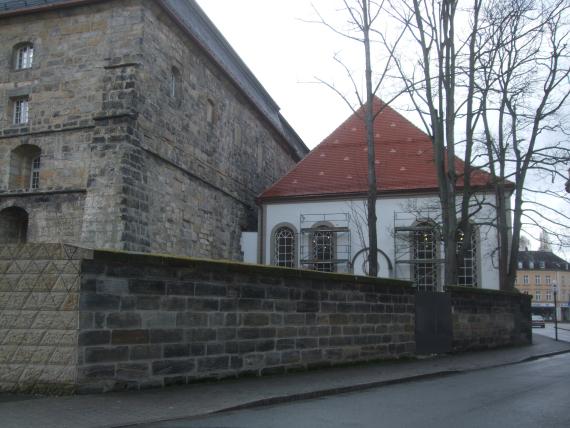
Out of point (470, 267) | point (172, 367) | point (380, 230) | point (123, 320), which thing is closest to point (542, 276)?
point (470, 267)

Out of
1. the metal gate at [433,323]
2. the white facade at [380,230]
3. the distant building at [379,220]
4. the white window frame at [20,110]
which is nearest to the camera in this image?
the metal gate at [433,323]


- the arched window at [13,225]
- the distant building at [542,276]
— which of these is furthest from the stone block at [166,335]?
the distant building at [542,276]

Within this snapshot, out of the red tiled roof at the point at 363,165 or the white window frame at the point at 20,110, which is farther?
the red tiled roof at the point at 363,165

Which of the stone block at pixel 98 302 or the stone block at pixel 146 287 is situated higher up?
the stone block at pixel 146 287

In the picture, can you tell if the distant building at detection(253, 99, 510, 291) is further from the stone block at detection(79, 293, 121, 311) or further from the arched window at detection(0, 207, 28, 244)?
the stone block at detection(79, 293, 121, 311)

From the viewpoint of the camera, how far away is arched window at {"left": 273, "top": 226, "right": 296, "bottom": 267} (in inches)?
1088

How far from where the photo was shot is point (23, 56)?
66.9 ft

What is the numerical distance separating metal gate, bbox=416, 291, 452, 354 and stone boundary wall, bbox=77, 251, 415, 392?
2059 millimetres

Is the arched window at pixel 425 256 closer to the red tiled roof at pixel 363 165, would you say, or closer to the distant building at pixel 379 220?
the distant building at pixel 379 220

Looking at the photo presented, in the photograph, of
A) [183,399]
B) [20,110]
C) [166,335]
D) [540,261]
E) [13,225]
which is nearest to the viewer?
[183,399]

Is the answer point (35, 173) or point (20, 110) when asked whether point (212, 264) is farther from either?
point (20, 110)

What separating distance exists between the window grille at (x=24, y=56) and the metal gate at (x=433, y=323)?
14.6m

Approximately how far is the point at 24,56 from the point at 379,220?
15.4 m

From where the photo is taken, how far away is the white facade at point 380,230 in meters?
25.8
